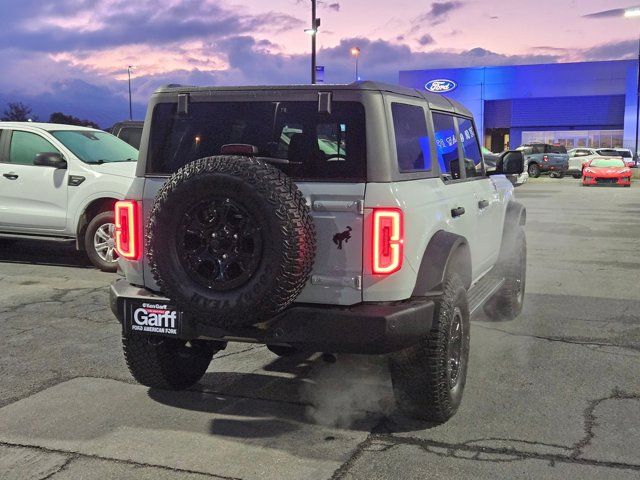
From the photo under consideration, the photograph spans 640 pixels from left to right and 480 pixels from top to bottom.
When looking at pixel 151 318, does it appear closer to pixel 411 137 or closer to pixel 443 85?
pixel 411 137

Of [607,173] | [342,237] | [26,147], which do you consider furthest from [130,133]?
[607,173]

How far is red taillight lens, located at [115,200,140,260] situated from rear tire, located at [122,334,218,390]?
53 centimetres

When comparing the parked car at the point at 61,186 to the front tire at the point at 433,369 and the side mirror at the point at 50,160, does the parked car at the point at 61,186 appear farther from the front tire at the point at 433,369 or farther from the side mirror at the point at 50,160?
the front tire at the point at 433,369

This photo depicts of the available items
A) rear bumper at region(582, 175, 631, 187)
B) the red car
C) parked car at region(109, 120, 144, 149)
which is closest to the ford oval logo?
the red car

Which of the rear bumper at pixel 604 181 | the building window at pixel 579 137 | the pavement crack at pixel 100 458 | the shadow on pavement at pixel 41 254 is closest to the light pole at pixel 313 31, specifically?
the rear bumper at pixel 604 181

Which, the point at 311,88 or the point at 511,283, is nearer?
the point at 311,88

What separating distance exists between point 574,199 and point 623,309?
1523 cm

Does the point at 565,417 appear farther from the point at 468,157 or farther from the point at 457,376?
the point at 468,157

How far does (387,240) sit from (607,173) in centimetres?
2687

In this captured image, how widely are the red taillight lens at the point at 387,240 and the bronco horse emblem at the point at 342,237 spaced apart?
0.14 m

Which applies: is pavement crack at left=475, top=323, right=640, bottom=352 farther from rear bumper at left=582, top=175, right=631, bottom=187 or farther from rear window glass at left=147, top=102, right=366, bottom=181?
rear bumper at left=582, top=175, right=631, bottom=187

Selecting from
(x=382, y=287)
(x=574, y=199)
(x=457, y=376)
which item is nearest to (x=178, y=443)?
(x=382, y=287)

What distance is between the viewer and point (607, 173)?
27.6m

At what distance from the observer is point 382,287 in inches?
139
